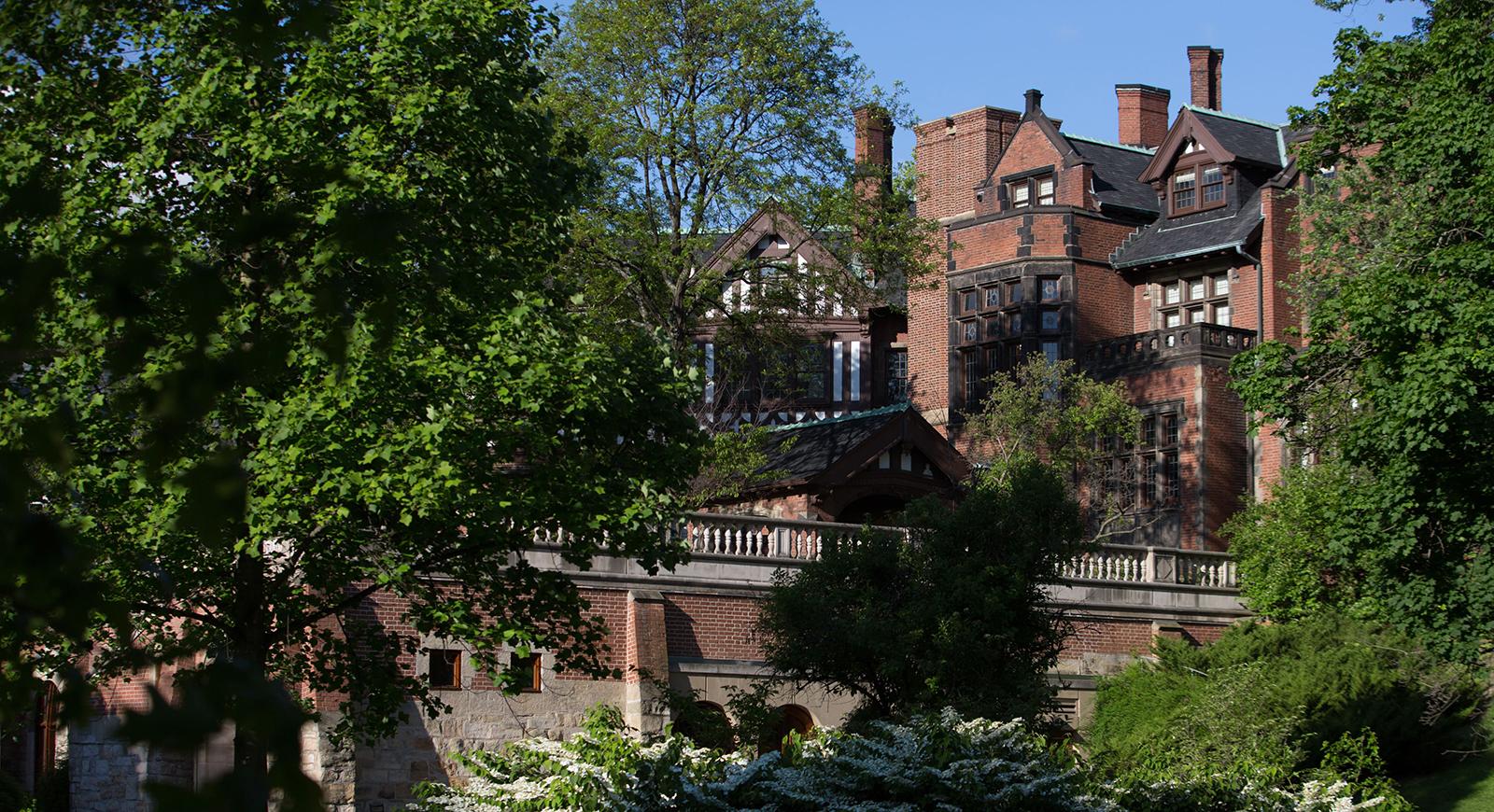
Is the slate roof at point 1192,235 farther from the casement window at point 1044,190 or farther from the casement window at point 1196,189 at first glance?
the casement window at point 1044,190

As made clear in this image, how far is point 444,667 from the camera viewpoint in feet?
78.4

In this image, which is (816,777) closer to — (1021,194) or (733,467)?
(733,467)

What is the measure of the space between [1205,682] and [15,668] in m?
22.1

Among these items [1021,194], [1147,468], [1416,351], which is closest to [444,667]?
[1416,351]

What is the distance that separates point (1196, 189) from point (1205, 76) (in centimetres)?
740

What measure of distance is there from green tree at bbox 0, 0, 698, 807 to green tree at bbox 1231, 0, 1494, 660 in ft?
33.5

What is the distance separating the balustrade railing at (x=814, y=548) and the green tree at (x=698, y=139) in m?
4.61

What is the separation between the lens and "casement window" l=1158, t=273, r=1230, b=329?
40500 mm

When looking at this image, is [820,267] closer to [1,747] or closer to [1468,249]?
[1468,249]

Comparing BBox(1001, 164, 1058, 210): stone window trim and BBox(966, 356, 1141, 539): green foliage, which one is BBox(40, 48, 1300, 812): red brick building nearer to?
BBox(1001, 164, 1058, 210): stone window trim

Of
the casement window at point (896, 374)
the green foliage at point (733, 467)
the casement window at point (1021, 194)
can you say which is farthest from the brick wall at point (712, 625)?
the casement window at point (896, 374)

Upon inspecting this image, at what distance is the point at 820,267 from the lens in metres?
31.7

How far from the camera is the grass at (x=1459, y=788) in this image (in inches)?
889

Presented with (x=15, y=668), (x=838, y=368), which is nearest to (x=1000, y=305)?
(x=838, y=368)
